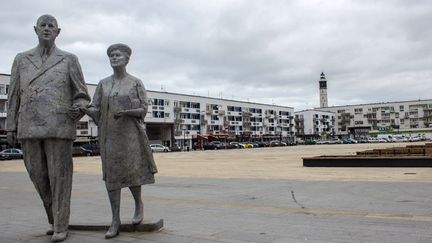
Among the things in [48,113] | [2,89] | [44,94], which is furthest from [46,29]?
[2,89]

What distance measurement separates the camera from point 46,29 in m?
5.79

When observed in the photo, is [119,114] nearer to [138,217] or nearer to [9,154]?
[138,217]

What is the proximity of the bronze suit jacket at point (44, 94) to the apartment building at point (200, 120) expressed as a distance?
66.0 metres

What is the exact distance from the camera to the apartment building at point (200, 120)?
89.4 metres

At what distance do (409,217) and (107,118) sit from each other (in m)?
5.24

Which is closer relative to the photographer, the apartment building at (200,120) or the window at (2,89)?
the window at (2,89)

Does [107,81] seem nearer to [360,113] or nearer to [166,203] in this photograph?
[166,203]

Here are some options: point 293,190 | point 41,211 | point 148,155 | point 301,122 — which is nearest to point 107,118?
point 148,155

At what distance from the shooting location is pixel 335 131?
16412 centimetres

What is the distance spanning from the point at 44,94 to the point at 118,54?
1.07 meters

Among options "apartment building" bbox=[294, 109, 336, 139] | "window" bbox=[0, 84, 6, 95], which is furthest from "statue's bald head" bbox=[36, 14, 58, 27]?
"apartment building" bbox=[294, 109, 336, 139]

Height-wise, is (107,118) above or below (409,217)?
above

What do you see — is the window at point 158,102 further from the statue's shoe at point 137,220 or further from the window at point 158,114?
the statue's shoe at point 137,220

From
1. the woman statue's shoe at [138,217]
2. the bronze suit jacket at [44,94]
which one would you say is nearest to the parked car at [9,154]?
the bronze suit jacket at [44,94]
